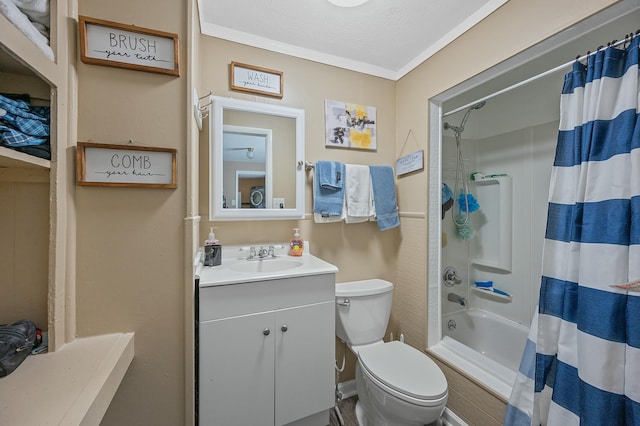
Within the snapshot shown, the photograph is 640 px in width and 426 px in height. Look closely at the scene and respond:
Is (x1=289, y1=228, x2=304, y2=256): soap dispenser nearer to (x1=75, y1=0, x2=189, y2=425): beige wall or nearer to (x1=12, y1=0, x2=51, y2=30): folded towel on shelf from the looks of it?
(x1=75, y1=0, x2=189, y2=425): beige wall

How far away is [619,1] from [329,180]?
1312 mm

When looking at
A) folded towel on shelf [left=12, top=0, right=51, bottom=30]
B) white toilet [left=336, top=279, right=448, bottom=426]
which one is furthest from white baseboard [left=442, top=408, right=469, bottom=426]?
folded towel on shelf [left=12, top=0, right=51, bottom=30]

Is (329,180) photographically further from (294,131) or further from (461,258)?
(461,258)

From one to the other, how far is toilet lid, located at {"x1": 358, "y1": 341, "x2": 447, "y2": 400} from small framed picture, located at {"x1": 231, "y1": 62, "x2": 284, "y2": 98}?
1.65m

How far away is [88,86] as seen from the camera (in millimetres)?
796

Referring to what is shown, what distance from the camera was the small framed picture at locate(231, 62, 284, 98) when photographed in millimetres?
1420

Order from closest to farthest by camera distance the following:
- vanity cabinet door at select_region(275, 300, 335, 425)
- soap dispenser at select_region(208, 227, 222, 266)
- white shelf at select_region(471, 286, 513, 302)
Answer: vanity cabinet door at select_region(275, 300, 335, 425) → soap dispenser at select_region(208, 227, 222, 266) → white shelf at select_region(471, 286, 513, 302)

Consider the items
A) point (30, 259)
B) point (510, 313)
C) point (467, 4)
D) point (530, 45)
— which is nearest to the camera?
point (30, 259)

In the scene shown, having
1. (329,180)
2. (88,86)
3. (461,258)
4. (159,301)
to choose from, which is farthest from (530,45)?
(159,301)

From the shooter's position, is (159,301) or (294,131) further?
(294,131)

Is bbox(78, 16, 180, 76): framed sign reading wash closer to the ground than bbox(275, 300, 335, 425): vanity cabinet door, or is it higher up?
higher up

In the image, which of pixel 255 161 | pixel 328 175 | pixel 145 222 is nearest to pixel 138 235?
pixel 145 222

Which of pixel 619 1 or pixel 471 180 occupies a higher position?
pixel 619 1

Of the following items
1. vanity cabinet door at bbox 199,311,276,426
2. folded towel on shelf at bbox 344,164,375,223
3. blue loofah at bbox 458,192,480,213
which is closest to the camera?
vanity cabinet door at bbox 199,311,276,426
